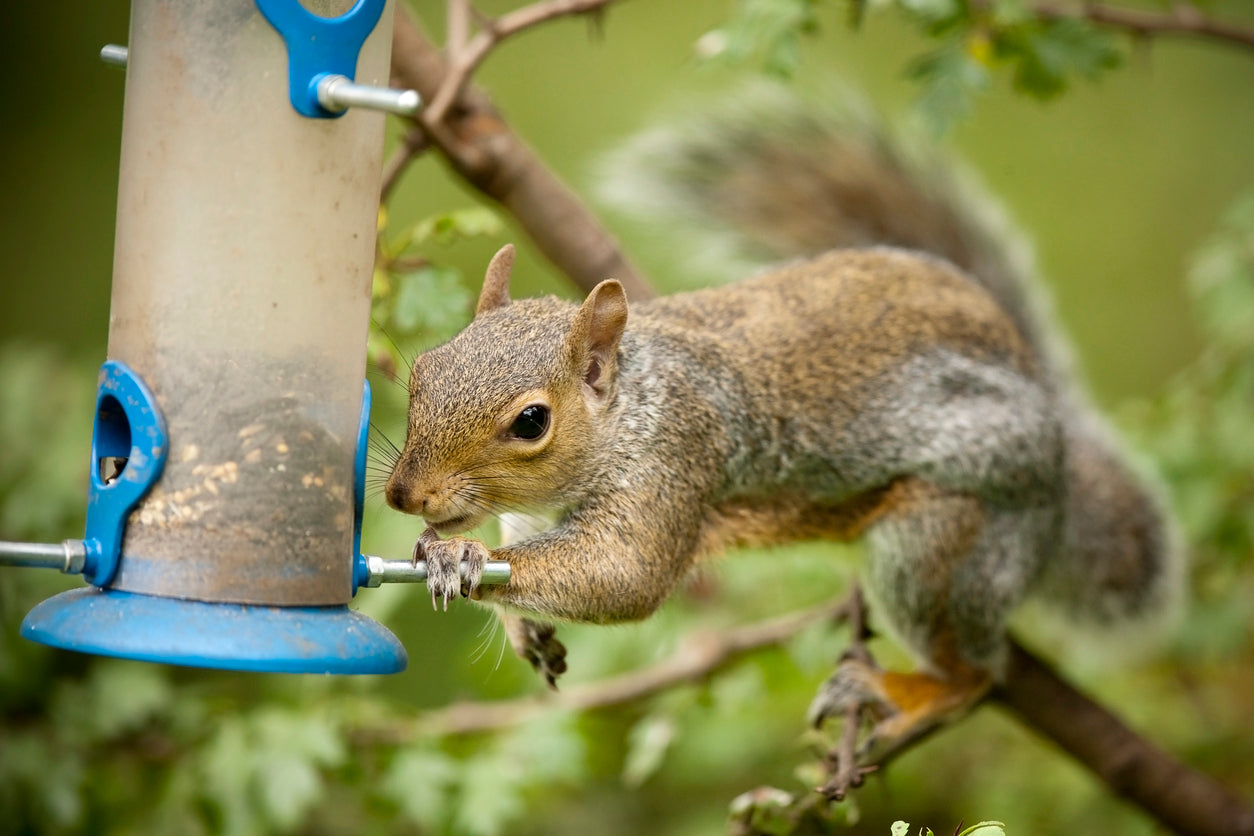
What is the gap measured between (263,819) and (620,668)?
97cm

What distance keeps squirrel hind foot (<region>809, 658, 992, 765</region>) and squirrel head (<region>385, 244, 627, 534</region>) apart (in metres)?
0.75

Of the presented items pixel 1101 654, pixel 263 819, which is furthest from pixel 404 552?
pixel 1101 654

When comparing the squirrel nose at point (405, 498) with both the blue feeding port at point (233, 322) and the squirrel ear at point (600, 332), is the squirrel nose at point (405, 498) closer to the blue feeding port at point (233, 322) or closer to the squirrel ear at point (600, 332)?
the blue feeding port at point (233, 322)

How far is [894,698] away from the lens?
93.4 inches

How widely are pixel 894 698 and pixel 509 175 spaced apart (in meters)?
1.10

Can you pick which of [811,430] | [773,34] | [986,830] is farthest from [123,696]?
[986,830]

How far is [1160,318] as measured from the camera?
4637 millimetres

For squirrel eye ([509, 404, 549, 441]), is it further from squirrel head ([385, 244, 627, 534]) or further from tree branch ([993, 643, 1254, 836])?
tree branch ([993, 643, 1254, 836])

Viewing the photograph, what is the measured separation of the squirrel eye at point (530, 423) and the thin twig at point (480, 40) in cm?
57

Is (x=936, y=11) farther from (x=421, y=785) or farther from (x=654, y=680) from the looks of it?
(x=421, y=785)

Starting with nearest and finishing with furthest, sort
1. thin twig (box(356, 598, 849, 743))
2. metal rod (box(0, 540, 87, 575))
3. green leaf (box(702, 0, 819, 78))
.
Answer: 1. metal rod (box(0, 540, 87, 575))
2. green leaf (box(702, 0, 819, 78))
3. thin twig (box(356, 598, 849, 743))

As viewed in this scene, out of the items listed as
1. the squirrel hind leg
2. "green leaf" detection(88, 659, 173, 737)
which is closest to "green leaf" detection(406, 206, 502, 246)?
the squirrel hind leg

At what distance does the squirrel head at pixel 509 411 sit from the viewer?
5.35 feet

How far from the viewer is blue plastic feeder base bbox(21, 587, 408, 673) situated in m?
1.39
